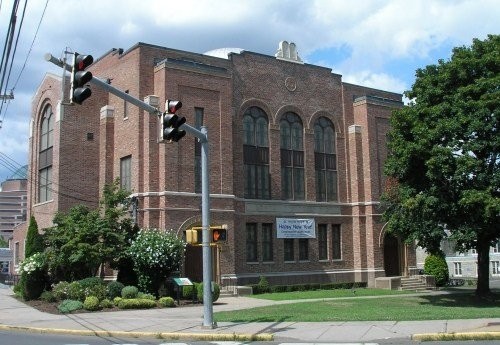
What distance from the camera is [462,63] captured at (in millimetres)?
24578

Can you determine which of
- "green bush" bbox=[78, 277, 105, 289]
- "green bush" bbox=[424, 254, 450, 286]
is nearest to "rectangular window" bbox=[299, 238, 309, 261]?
"green bush" bbox=[424, 254, 450, 286]

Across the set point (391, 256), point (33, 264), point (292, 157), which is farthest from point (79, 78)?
point (391, 256)

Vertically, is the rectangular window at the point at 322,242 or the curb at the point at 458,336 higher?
the rectangular window at the point at 322,242

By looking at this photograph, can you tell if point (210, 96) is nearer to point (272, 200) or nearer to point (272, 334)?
point (272, 200)

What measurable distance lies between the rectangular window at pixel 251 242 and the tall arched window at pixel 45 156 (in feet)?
39.2

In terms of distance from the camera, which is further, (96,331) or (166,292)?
(166,292)

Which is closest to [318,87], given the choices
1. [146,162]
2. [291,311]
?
[146,162]

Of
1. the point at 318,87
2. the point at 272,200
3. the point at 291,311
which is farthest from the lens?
the point at 318,87

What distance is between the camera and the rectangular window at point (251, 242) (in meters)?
35.1

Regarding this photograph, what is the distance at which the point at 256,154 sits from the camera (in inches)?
1422

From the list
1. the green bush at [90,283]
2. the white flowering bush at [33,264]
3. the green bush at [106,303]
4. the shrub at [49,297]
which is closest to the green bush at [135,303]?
the green bush at [106,303]

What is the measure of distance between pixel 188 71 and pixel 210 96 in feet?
5.91

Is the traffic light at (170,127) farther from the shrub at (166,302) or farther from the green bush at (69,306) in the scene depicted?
the shrub at (166,302)

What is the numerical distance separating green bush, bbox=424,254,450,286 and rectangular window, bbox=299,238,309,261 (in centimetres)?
829
